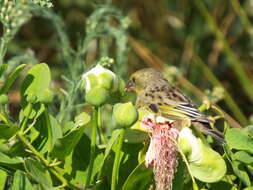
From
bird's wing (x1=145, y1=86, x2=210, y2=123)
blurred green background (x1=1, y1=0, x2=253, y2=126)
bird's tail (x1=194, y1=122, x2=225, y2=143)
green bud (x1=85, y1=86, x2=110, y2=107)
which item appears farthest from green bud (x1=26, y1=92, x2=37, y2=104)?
blurred green background (x1=1, y1=0, x2=253, y2=126)

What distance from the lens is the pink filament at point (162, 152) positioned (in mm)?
1067

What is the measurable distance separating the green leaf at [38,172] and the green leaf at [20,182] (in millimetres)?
30

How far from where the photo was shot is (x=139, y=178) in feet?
3.57

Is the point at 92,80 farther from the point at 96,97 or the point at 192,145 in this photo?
the point at 192,145

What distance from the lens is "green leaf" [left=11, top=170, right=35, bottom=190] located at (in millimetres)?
1064

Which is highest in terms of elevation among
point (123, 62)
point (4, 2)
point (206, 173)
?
point (123, 62)

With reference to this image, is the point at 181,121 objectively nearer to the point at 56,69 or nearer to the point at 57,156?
the point at 57,156

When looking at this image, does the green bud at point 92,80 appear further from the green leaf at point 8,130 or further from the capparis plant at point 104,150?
the green leaf at point 8,130

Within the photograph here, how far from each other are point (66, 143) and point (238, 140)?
12.5 inches

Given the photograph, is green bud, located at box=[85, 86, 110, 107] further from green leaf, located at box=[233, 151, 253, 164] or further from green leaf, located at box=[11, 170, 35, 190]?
green leaf, located at box=[233, 151, 253, 164]

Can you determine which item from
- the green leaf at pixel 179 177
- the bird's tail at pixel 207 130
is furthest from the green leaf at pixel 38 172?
the bird's tail at pixel 207 130

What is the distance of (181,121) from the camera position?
173 cm

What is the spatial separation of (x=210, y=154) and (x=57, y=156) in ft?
0.82

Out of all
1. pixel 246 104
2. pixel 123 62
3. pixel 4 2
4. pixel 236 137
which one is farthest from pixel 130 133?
pixel 246 104
